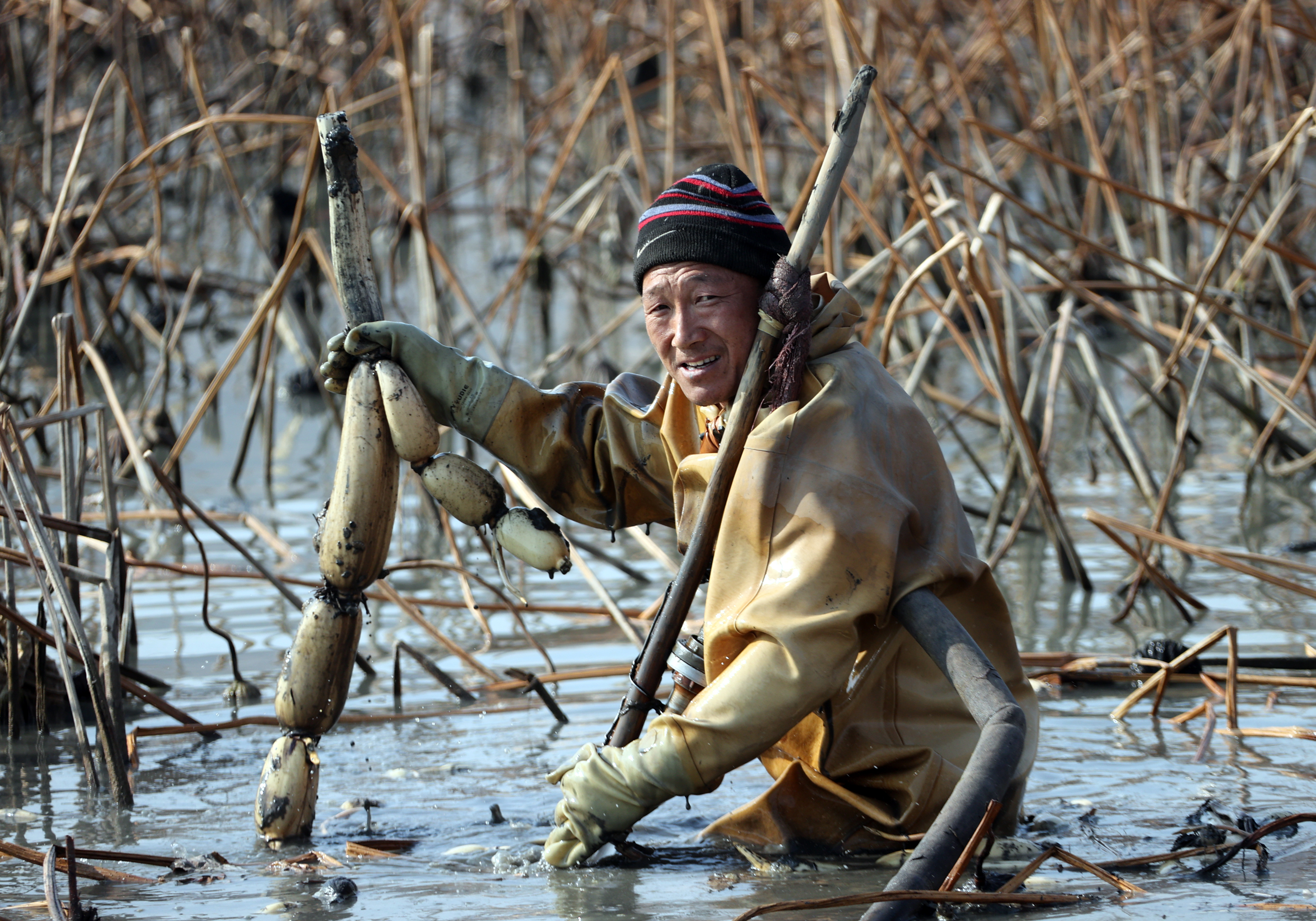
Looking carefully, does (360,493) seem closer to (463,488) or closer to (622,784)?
(463,488)

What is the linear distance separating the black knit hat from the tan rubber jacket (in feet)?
0.45

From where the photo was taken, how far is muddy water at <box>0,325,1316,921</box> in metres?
2.24

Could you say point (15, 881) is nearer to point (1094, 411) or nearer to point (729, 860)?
point (729, 860)

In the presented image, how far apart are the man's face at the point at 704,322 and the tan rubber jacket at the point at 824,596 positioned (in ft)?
0.39

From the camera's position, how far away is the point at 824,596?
2.19m

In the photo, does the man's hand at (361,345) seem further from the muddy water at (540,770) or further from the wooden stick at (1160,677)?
the wooden stick at (1160,677)

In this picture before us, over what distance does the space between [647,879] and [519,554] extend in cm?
57

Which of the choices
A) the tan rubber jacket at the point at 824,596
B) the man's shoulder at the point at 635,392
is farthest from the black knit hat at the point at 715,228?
the man's shoulder at the point at 635,392

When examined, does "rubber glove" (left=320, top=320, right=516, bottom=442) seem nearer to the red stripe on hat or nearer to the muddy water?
the red stripe on hat

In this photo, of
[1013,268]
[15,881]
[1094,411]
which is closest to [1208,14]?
[1013,268]

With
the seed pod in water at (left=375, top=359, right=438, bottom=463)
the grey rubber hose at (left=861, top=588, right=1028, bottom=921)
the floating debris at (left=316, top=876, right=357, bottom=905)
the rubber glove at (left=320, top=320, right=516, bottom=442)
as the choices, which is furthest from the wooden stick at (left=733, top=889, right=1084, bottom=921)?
the rubber glove at (left=320, top=320, right=516, bottom=442)

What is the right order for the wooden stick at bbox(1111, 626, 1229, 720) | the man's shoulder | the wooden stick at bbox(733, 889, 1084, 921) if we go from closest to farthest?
the wooden stick at bbox(733, 889, 1084, 921) → the man's shoulder → the wooden stick at bbox(1111, 626, 1229, 720)

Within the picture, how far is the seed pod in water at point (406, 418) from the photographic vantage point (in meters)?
2.45

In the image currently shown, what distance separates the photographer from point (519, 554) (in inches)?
96.2
